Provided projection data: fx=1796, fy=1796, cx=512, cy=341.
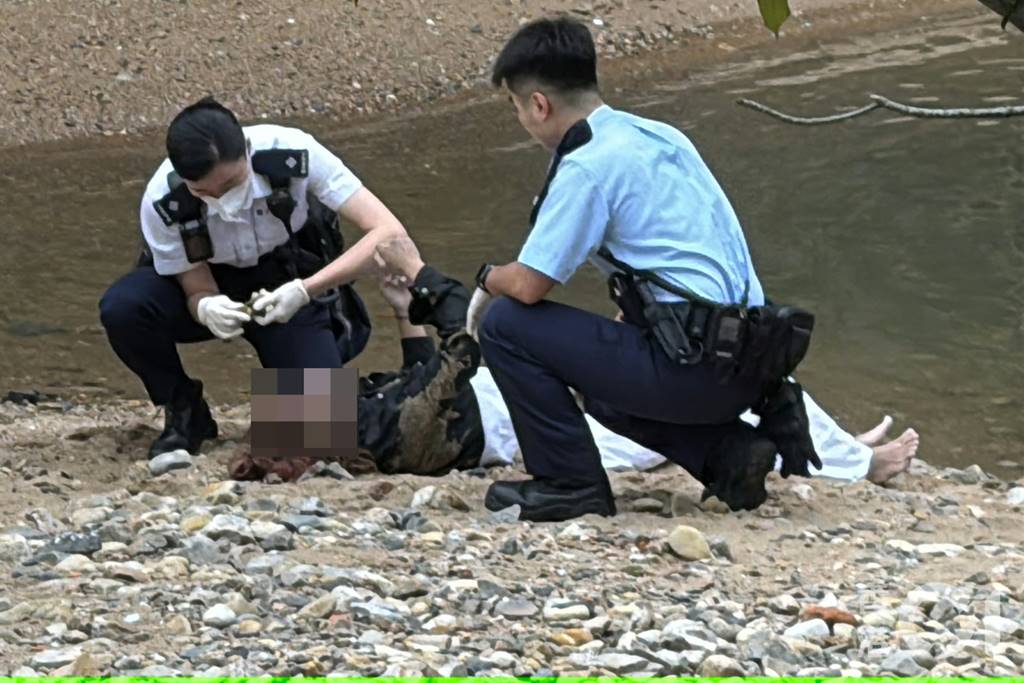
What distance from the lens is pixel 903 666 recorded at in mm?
3365

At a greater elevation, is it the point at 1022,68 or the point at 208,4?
the point at 208,4

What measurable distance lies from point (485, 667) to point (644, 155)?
5.03 feet

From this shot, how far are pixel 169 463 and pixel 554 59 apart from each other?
5.88 ft

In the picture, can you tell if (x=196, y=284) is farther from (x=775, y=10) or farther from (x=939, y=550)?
(x=775, y=10)

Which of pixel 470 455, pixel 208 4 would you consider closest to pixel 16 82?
pixel 208 4

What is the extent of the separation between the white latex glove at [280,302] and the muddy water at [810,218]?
6.01 feet

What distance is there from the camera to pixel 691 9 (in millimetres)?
14266

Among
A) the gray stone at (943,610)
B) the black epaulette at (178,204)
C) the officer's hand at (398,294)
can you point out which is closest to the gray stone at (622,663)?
the gray stone at (943,610)

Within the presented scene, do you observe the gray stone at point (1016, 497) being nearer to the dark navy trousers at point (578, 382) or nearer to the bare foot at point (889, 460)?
the bare foot at point (889, 460)

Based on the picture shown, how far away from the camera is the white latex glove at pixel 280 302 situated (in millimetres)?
5242

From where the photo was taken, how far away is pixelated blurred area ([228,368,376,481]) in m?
5.15

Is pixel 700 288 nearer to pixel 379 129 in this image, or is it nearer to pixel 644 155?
pixel 644 155

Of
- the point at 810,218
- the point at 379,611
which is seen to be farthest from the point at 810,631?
the point at 810,218

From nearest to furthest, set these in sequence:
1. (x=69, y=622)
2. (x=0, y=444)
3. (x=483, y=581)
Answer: (x=69, y=622) → (x=483, y=581) → (x=0, y=444)
